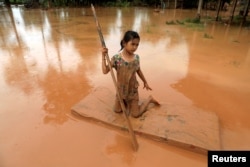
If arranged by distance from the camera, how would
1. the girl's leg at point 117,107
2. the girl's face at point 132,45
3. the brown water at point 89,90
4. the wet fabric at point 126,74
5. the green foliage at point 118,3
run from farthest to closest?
the green foliage at point 118,3 < the girl's leg at point 117,107 < the wet fabric at point 126,74 < the brown water at point 89,90 < the girl's face at point 132,45

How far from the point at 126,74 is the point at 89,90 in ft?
4.71

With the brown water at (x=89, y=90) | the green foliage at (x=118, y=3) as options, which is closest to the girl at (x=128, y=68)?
the brown water at (x=89, y=90)

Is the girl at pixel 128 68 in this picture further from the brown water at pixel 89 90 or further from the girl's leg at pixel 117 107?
the brown water at pixel 89 90

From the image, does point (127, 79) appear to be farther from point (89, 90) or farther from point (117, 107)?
point (89, 90)

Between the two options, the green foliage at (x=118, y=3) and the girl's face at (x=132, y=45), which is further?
the green foliage at (x=118, y=3)

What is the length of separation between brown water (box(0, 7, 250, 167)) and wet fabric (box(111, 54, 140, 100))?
0.53m

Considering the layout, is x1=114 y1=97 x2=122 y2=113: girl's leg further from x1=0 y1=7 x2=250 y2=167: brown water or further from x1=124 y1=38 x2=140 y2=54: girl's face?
x1=124 y1=38 x2=140 y2=54: girl's face

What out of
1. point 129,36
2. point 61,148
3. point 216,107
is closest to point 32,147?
point 61,148

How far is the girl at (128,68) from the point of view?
225 centimetres

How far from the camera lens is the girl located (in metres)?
2.25

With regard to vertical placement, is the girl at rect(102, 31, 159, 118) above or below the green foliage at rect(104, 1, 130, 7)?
above

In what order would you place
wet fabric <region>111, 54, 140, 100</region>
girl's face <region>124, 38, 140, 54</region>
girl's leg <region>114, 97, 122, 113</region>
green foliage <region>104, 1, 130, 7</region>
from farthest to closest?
green foliage <region>104, 1, 130, 7</region>, girl's leg <region>114, 97, 122, 113</region>, wet fabric <region>111, 54, 140, 100</region>, girl's face <region>124, 38, 140, 54</region>

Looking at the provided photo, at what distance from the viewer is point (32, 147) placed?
2.42 metres

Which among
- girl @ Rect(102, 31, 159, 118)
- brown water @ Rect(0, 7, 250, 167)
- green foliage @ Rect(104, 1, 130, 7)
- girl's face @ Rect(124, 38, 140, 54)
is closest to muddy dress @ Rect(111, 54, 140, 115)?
girl @ Rect(102, 31, 159, 118)
